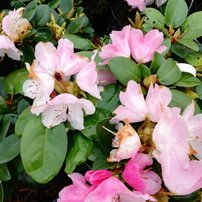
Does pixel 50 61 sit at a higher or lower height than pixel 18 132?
higher

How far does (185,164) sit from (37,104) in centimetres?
32

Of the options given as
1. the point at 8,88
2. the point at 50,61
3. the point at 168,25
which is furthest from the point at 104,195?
the point at 168,25

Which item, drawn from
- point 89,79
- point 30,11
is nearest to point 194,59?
point 89,79

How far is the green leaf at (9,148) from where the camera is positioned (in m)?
1.03

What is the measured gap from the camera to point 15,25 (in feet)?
3.91

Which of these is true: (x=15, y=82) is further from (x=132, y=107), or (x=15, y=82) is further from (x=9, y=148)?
(x=132, y=107)

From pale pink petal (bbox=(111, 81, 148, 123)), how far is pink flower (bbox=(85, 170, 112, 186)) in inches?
4.4

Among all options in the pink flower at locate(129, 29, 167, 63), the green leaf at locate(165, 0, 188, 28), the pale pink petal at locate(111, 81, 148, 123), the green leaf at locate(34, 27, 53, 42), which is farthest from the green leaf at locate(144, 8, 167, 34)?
the pale pink petal at locate(111, 81, 148, 123)

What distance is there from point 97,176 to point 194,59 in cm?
50

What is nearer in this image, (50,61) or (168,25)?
(50,61)

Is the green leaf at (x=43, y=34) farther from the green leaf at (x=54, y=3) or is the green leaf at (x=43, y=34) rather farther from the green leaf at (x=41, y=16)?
the green leaf at (x=54, y=3)

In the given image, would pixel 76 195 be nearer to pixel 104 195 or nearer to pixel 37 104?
pixel 104 195

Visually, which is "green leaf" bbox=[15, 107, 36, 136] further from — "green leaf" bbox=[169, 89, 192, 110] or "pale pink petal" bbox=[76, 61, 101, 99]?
"green leaf" bbox=[169, 89, 192, 110]

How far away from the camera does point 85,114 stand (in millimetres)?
955
